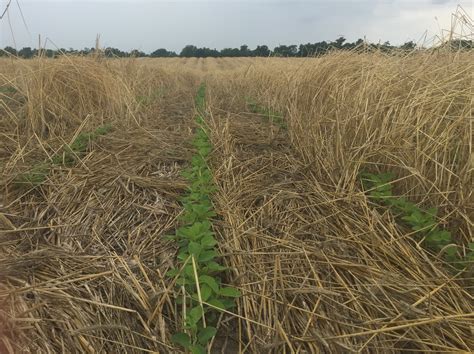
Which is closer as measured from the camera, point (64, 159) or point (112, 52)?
point (64, 159)

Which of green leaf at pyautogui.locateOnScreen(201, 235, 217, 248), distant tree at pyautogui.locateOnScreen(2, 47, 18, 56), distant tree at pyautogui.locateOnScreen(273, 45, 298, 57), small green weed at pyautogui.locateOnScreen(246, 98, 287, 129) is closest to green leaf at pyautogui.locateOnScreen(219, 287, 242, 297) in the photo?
green leaf at pyautogui.locateOnScreen(201, 235, 217, 248)

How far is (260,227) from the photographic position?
83.9 inches

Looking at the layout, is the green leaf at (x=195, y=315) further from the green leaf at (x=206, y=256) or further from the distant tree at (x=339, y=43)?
the distant tree at (x=339, y=43)

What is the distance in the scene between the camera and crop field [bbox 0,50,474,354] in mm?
1489

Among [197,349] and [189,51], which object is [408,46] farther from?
[189,51]

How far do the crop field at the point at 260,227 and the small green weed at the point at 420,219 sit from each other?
1cm

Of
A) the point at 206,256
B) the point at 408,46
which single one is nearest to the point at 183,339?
the point at 206,256

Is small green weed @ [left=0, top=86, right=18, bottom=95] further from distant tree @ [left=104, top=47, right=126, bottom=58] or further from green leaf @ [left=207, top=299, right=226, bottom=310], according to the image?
green leaf @ [left=207, top=299, right=226, bottom=310]

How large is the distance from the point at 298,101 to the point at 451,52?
151 cm

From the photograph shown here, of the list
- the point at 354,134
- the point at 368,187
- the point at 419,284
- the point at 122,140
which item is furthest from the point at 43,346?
the point at 122,140

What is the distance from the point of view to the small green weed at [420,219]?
1.81 metres

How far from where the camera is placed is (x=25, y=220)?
2.18 metres

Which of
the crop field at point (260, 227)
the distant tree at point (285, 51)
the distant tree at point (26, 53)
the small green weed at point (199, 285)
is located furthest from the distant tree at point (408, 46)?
the distant tree at point (285, 51)

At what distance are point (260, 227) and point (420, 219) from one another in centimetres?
78
